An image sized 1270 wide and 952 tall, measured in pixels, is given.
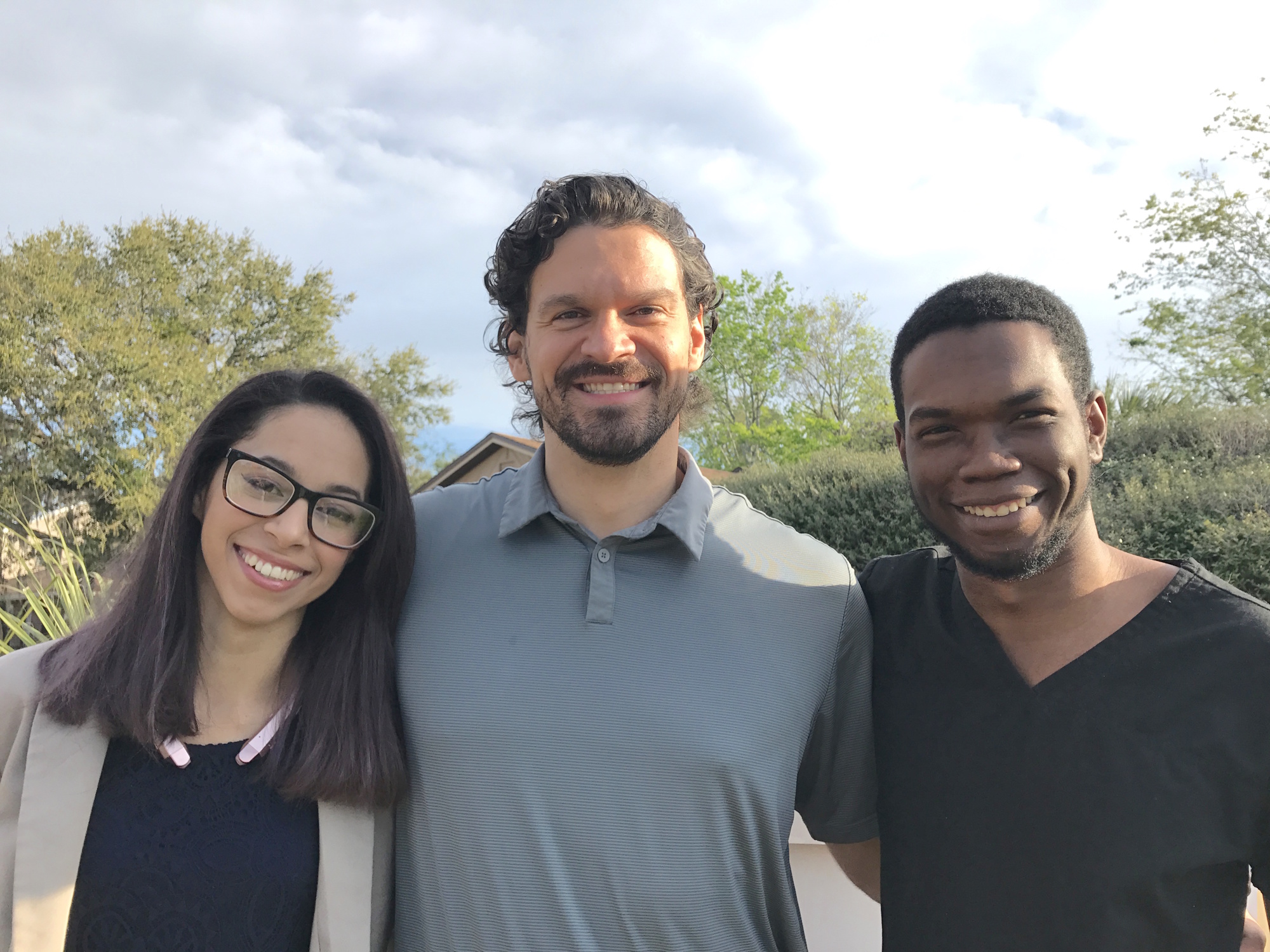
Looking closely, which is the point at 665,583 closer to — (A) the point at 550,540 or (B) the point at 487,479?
(A) the point at 550,540

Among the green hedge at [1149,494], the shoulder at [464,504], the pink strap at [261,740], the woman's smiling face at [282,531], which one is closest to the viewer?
the pink strap at [261,740]

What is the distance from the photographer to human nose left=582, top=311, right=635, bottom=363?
2.46m

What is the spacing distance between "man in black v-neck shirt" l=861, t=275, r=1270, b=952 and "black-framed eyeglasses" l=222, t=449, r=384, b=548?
58.9 inches

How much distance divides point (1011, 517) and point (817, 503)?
7.96 meters

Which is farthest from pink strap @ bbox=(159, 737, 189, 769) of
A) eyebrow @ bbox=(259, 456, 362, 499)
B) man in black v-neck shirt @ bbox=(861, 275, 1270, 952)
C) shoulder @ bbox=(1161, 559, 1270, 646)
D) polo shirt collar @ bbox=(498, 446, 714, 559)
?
shoulder @ bbox=(1161, 559, 1270, 646)

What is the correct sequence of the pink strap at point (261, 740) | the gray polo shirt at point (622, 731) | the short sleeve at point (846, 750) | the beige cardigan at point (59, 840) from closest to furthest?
the beige cardigan at point (59, 840) < the gray polo shirt at point (622, 731) < the pink strap at point (261, 740) < the short sleeve at point (846, 750)

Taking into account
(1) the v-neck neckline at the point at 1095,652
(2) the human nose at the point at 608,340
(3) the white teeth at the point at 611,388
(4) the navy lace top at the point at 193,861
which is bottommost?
(4) the navy lace top at the point at 193,861

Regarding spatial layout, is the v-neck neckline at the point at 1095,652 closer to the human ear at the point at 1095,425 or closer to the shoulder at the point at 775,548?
the human ear at the point at 1095,425

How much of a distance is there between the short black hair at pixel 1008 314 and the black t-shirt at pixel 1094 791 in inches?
21.7

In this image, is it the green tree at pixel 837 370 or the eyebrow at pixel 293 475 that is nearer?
the eyebrow at pixel 293 475

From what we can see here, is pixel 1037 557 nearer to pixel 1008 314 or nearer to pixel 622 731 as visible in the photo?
pixel 1008 314

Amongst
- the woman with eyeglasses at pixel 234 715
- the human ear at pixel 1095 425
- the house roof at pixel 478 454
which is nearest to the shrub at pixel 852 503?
the human ear at pixel 1095 425

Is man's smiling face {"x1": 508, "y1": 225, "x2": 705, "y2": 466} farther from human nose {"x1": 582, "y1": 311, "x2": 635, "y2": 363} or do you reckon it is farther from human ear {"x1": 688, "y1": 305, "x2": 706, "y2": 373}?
human ear {"x1": 688, "y1": 305, "x2": 706, "y2": 373}

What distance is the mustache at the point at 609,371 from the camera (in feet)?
8.14
